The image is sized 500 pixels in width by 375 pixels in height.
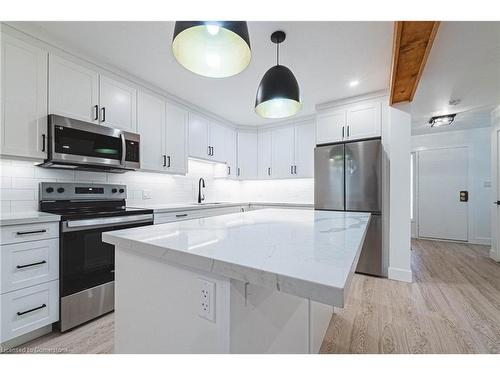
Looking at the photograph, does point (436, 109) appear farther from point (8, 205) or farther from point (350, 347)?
point (8, 205)

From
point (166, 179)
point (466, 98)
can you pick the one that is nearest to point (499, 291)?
point (466, 98)

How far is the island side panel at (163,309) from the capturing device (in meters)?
0.73

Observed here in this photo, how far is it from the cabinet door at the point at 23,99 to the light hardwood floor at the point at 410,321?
4.86 feet

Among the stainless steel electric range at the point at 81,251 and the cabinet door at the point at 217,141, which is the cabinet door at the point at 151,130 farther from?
the cabinet door at the point at 217,141

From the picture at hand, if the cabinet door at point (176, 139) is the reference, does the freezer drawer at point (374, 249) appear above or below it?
below

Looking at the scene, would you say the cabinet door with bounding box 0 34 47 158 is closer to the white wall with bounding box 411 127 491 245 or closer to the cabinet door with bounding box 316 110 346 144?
the cabinet door with bounding box 316 110 346 144

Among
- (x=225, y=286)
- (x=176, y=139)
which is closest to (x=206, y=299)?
(x=225, y=286)

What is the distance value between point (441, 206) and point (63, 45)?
652cm

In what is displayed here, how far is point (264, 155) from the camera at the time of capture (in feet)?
14.3

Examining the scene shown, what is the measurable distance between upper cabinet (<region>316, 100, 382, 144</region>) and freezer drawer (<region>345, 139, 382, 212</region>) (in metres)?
0.21

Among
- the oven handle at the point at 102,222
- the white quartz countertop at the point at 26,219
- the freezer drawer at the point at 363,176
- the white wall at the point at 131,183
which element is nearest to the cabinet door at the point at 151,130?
the white wall at the point at 131,183

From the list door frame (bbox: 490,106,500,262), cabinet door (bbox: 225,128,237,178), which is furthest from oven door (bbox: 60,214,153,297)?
door frame (bbox: 490,106,500,262)

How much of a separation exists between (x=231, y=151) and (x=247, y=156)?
35 cm

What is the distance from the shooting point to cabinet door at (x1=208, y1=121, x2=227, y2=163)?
3.78 meters
